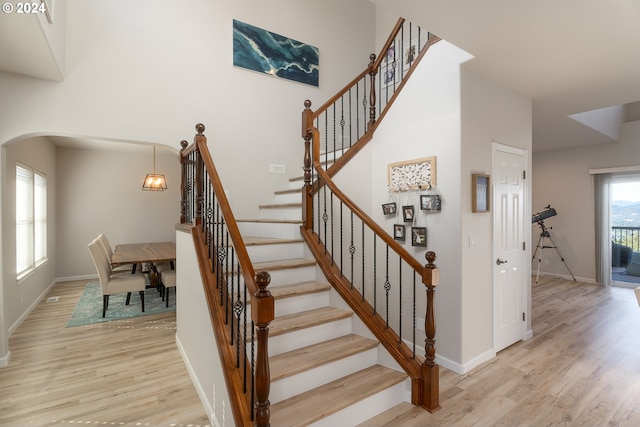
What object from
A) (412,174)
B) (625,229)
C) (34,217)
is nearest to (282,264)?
(412,174)

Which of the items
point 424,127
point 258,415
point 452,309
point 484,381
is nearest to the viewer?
point 258,415

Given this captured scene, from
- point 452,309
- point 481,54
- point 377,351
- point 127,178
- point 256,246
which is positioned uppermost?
point 481,54

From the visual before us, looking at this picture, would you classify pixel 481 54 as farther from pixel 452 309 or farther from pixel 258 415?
pixel 258 415

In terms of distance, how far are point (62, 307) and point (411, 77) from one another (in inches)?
242

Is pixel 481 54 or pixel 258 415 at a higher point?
pixel 481 54

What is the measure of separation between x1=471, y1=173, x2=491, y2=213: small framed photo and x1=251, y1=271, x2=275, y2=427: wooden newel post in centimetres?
228

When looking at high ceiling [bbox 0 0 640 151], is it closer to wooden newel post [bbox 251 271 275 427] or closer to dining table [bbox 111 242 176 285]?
wooden newel post [bbox 251 271 275 427]

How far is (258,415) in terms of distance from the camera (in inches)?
64.1

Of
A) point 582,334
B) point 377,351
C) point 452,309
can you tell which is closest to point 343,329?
point 377,351

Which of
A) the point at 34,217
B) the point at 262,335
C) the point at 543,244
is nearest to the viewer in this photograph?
the point at 262,335

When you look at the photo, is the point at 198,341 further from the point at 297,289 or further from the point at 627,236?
the point at 627,236

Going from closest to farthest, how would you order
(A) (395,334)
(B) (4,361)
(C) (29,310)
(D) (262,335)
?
(D) (262,335), (A) (395,334), (B) (4,361), (C) (29,310)

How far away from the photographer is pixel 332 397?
210 centimetres

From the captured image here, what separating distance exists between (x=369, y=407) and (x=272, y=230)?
7.09 feet
